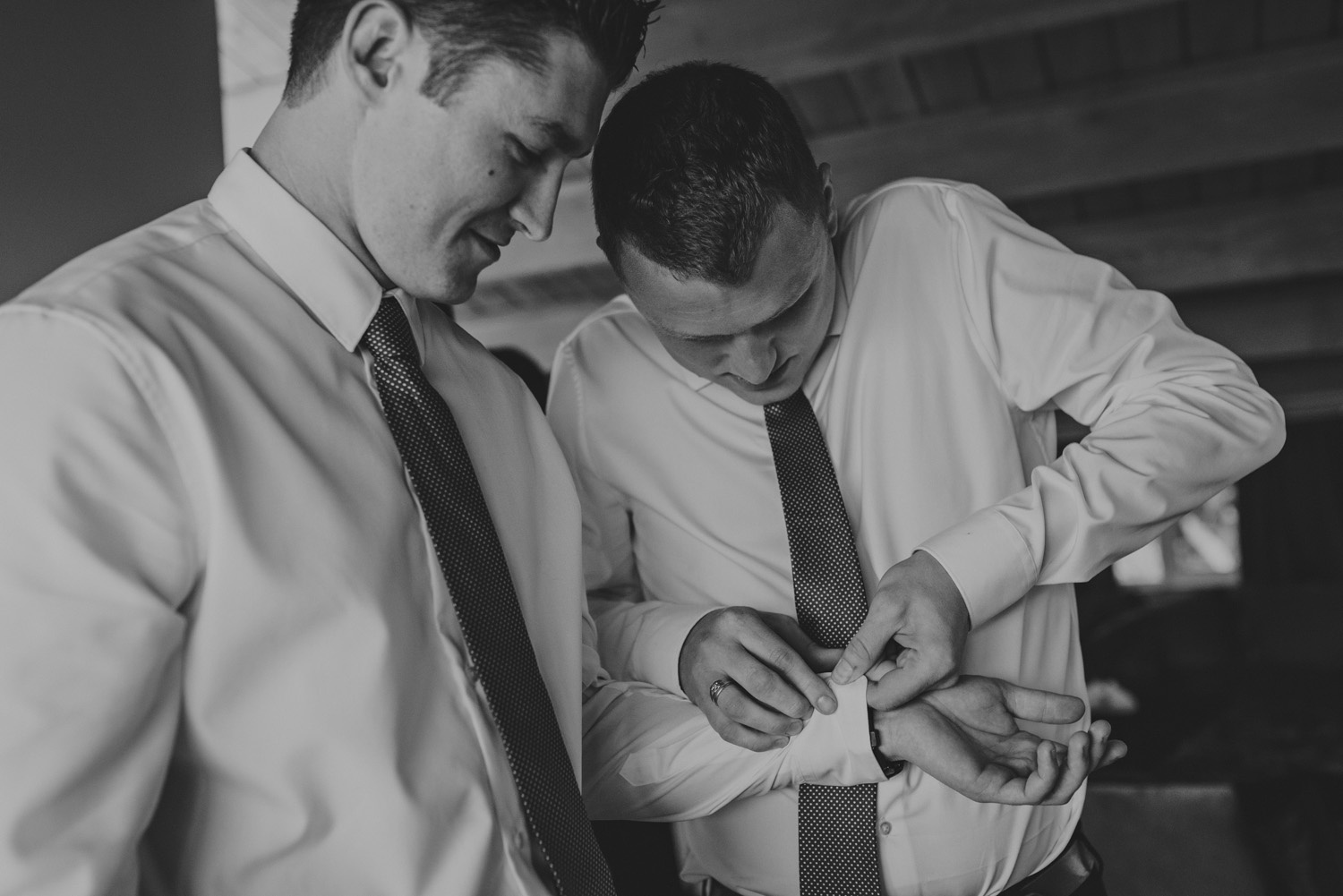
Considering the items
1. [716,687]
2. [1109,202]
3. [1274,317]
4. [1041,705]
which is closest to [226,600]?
[716,687]

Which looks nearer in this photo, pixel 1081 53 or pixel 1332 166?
pixel 1081 53

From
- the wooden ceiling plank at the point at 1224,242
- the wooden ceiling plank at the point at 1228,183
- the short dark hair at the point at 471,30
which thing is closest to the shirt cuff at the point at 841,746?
the short dark hair at the point at 471,30

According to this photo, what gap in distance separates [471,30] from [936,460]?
907 millimetres

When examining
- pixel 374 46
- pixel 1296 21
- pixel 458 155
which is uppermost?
pixel 374 46

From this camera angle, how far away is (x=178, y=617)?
88 centimetres

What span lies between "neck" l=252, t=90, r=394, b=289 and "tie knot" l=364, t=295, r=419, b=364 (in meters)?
0.06

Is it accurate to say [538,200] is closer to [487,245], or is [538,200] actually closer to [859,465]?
[487,245]

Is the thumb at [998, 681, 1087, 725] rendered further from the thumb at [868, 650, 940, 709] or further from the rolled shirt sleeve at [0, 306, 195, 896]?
the rolled shirt sleeve at [0, 306, 195, 896]

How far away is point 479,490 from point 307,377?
208 millimetres

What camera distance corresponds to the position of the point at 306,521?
101 centimetres

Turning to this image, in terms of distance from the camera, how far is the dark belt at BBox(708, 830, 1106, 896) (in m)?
1.60

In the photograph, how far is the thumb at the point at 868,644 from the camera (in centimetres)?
137

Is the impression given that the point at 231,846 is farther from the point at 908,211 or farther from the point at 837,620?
the point at 908,211

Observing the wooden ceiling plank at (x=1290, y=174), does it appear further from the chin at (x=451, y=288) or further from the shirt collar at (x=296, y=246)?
the shirt collar at (x=296, y=246)
